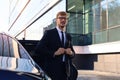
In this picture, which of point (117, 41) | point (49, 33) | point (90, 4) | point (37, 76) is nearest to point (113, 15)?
point (117, 41)

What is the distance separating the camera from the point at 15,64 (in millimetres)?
3355

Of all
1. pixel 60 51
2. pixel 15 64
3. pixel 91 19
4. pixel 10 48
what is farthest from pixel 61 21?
pixel 91 19

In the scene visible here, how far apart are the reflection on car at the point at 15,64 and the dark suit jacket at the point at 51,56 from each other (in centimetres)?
107

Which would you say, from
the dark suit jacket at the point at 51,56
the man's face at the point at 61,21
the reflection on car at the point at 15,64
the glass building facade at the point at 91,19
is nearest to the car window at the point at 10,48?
the reflection on car at the point at 15,64

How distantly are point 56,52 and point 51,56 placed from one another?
0.29ft

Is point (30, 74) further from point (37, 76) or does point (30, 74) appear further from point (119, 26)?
point (119, 26)

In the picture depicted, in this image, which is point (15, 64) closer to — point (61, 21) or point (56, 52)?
point (56, 52)

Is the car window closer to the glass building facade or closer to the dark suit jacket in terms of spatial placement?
the dark suit jacket

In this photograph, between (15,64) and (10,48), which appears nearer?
(15,64)

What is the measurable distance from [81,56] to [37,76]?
2783 cm

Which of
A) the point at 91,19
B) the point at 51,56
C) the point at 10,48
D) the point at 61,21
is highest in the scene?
the point at 91,19

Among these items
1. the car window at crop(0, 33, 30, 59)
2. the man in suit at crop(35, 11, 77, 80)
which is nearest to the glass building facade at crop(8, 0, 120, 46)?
the man in suit at crop(35, 11, 77, 80)

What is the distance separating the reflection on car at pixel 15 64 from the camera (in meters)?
3.03

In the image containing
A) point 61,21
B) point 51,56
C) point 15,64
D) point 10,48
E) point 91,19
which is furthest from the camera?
point 91,19
